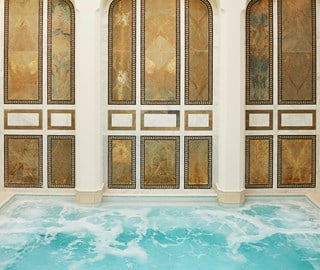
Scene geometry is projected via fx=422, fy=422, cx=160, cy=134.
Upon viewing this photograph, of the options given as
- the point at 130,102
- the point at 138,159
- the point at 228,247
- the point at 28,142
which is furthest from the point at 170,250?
the point at 28,142

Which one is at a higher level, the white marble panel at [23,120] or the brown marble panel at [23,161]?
the white marble panel at [23,120]

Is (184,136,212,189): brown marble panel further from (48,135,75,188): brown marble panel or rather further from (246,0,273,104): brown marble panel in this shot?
(48,135,75,188): brown marble panel

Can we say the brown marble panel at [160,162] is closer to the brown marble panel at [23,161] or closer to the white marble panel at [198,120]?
the white marble panel at [198,120]

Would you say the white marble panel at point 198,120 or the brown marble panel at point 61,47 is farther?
the white marble panel at point 198,120

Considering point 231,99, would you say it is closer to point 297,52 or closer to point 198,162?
point 198,162

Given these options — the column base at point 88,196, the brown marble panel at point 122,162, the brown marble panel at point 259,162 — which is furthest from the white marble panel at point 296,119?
the column base at point 88,196

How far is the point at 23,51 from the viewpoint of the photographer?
674 centimetres

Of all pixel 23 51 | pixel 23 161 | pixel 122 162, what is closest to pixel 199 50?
pixel 122 162

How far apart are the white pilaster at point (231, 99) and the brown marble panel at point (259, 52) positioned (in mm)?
432

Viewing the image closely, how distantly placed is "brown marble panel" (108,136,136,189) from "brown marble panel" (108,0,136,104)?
66 centimetres

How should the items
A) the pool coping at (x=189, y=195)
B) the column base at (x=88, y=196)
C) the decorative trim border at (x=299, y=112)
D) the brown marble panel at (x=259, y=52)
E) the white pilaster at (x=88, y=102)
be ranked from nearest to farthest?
the white pilaster at (x=88, y=102)
the column base at (x=88, y=196)
the pool coping at (x=189, y=195)
the brown marble panel at (x=259, y=52)
the decorative trim border at (x=299, y=112)

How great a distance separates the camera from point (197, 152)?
6.87 m

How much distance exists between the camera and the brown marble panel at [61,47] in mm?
6715

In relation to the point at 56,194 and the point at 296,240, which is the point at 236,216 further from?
the point at 56,194
